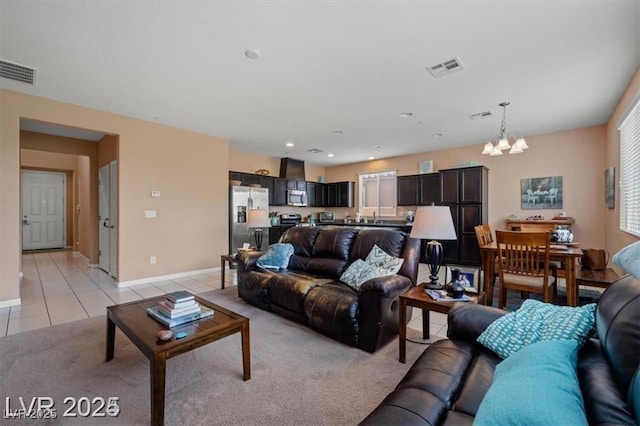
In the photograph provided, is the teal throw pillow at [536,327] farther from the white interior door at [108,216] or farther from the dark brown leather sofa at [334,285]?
the white interior door at [108,216]

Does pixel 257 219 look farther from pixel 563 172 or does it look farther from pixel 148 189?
pixel 563 172

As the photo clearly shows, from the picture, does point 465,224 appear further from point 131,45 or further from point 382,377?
point 131,45

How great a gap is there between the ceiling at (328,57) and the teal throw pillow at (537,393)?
7.47 feet

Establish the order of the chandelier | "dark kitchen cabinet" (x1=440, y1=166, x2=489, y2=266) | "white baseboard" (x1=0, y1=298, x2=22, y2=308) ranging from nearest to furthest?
"white baseboard" (x1=0, y1=298, x2=22, y2=308)
the chandelier
"dark kitchen cabinet" (x1=440, y1=166, x2=489, y2=266)

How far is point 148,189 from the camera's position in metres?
4.61

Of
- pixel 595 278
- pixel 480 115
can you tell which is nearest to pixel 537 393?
pixel 595 278

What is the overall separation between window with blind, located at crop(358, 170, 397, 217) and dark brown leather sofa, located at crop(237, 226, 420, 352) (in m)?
4.41

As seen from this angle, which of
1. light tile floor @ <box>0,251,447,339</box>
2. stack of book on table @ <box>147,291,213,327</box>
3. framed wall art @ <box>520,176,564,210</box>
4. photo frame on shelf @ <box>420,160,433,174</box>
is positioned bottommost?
light tile floor @ <box>0,251,447,339</box>

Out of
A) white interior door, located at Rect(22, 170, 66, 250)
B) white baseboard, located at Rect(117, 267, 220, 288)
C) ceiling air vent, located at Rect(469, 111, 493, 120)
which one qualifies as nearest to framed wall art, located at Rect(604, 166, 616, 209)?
ceiling air vent, located at Rect(469, 111, 493, 120)

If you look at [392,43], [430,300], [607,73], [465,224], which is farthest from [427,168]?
[430,300]

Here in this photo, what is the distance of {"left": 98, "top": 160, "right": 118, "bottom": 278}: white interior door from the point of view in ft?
15.4

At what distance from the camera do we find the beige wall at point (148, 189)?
346 cm

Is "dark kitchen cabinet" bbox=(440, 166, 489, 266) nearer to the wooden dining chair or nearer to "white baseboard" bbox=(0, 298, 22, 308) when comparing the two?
the wooden dining chair

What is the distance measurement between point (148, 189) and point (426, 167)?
5.90 metres
